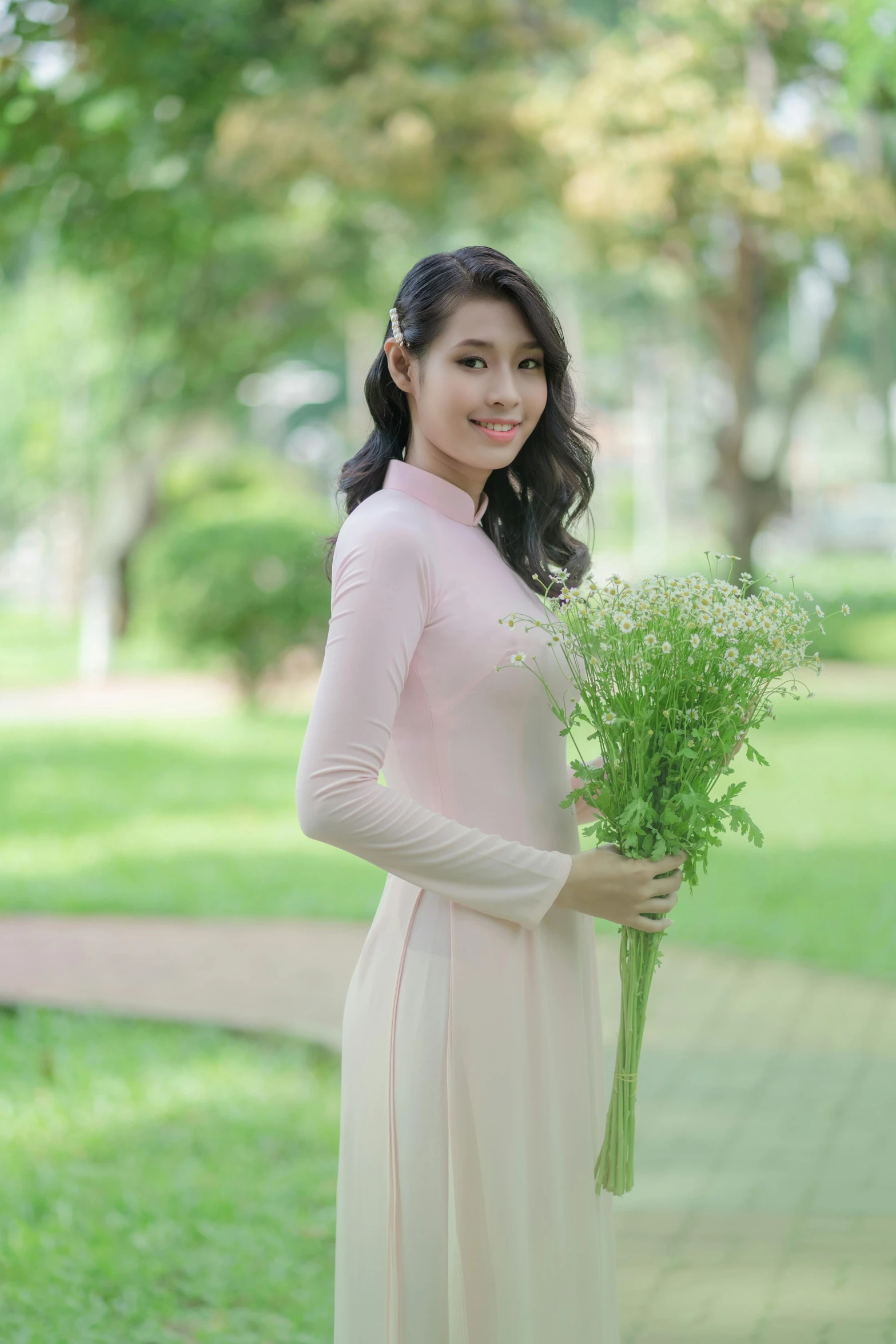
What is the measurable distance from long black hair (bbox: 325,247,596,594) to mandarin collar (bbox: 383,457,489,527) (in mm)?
67

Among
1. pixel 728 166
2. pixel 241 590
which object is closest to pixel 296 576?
pixel 241 590

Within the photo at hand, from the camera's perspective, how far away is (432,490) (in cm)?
198

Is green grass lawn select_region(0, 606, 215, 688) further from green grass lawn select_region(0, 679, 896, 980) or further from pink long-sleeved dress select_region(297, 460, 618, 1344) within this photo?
pink long-sleeved dress select_region(297, 460, 618, 1344)

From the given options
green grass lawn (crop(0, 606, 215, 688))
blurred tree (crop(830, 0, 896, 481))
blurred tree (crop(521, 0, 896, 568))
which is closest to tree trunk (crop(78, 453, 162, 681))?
green grass lawn (crop(0, 606, 215, 688))

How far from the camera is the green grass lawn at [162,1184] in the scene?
3.27 meters

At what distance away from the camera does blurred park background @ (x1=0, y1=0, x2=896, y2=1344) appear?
367 centimetres

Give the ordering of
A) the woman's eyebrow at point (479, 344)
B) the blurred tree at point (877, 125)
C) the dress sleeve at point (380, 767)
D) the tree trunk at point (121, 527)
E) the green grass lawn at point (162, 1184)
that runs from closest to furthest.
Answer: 1. the dress sleeve at point (380, 767)
2. the woman's eyebrow at point (479, 344)
3. the green grass lawn at point (162, 1184)
4. the blurred tree at point (877, 125)
5. the tree trunk at point (121, 527)

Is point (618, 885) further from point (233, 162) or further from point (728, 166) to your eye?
point (728, 166)

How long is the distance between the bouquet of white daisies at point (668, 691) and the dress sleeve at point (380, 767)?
116 millimetres

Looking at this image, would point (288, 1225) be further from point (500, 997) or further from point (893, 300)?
point (893, 300)

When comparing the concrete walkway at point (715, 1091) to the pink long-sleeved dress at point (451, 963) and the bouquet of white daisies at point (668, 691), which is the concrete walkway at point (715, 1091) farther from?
the bouquet of white daisies at point (668, 691)

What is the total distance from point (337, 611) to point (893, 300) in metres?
23.2

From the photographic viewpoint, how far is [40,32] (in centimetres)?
469

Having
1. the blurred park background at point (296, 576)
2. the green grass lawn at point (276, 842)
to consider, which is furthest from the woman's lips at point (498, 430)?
the green grass lawn at point (276, 842)
